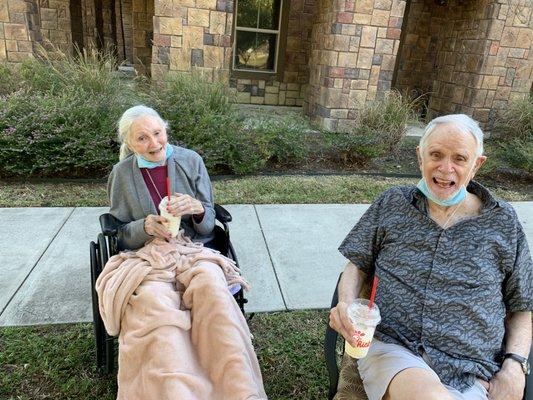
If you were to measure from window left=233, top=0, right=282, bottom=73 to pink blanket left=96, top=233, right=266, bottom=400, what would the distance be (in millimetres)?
6807

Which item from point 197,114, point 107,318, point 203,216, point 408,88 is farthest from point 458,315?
point 408,88

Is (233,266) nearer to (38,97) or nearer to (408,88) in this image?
(38,97)

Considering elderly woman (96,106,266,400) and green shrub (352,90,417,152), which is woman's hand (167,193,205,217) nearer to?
elderly woman (96,106,266,400)

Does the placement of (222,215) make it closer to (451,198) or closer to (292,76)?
(451,198)

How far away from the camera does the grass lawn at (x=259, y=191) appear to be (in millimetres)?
3891

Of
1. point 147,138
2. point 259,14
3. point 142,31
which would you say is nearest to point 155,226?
point 147,138

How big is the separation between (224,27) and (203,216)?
4392mm

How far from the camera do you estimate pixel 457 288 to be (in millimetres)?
1559

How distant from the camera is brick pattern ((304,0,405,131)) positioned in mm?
5984

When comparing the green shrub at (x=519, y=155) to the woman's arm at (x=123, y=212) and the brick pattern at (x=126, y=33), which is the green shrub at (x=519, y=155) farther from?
the brick pattern at (x=126, y=33)

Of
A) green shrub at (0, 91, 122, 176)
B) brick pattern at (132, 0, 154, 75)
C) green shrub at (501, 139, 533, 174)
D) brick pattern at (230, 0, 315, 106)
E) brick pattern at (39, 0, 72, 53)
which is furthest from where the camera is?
brick pattern at (132, 0, 154, 75)

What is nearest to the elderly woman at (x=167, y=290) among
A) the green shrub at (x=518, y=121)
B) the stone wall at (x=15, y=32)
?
the stone wall at (x=15, y=32)

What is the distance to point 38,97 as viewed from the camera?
4297mm

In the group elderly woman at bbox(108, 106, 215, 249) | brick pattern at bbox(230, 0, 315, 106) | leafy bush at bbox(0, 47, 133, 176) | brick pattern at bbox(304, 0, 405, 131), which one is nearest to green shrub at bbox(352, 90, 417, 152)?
brick pattern at bbox(304, 0, 405, 131)
